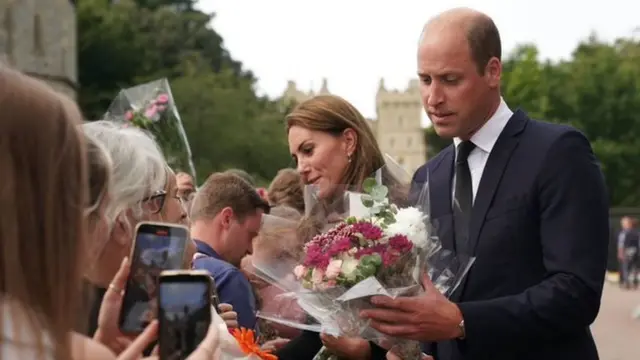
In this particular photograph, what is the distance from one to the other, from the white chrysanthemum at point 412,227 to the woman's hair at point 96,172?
131 centimetres

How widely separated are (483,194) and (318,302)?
2.14 ft

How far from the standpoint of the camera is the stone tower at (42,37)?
101ft

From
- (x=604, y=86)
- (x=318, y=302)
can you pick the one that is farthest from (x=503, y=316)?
(x=604, y=86)

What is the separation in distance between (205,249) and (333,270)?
1.87m

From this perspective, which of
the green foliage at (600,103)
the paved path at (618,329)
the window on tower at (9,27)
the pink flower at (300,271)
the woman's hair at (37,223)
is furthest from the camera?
the green foliage at (600,103)

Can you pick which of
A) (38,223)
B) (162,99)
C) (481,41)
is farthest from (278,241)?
(162,99)

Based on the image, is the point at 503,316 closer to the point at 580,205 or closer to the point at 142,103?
the point at 580,205

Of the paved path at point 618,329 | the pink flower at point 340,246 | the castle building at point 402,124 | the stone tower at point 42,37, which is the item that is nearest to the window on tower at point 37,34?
the stone tower at point 42,37

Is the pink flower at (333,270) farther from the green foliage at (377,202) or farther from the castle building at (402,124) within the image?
the castle building at (402,124)

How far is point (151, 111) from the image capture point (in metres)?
7.98

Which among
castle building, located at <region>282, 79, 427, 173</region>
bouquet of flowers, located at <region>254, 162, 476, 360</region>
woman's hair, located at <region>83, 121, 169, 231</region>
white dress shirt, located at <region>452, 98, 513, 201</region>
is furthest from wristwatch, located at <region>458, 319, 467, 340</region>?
castle building, located at <region>282, 79, 427, 173</region>

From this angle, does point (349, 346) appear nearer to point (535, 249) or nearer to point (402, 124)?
point (535, 249)

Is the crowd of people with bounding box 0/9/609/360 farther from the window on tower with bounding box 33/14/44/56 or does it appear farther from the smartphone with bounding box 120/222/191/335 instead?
the window on tower with bounding box 33/14/44/56

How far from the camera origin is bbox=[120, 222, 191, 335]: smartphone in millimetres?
2746
